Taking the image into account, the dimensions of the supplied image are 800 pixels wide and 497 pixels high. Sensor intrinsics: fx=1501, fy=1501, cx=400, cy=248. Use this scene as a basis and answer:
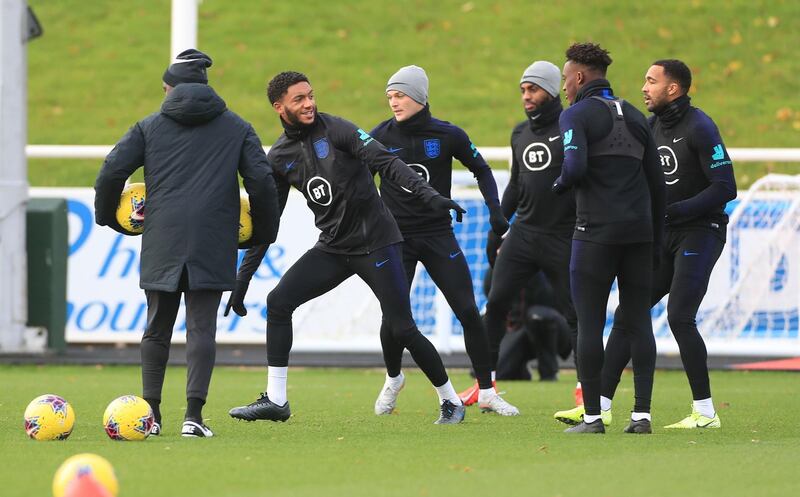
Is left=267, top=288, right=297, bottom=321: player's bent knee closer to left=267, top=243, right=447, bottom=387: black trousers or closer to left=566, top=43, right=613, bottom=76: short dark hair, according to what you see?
left=267, top=243, right=447, bottom=387: black trousers

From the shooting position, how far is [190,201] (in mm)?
8094

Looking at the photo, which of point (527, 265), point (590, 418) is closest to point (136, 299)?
point (527, 265)

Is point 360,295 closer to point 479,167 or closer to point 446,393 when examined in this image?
point 479,167

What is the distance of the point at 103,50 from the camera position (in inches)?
1206

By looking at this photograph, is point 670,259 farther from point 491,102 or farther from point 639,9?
point 639,9

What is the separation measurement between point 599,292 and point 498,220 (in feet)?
4.83

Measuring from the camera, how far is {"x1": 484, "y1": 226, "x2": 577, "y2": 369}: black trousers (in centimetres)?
1038

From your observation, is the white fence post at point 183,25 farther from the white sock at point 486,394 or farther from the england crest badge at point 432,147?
the white sock at point 486,394

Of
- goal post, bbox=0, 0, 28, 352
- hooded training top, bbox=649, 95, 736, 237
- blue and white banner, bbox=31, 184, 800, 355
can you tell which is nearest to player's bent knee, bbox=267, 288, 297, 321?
hooded training top, bbox=649, 95, 736, 237

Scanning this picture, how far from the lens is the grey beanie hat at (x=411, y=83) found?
32.5 ft

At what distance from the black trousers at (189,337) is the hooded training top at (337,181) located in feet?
3.94

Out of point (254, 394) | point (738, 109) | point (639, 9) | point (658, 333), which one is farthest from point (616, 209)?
point (639, 9)

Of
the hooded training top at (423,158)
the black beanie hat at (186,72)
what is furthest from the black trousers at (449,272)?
the black beanie hat at (186,72)

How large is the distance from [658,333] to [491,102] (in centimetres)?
1235
